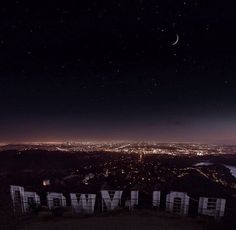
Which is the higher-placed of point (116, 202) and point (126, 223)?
point (116, 202)

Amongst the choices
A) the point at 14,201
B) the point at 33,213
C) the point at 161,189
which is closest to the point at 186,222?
the point at 161,189

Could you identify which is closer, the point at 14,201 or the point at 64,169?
the point at 14,201

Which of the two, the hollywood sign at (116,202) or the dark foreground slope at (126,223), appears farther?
the hollywood sign at (116,202)

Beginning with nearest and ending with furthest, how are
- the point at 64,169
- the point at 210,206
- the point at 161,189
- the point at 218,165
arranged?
the point at 210,206, the point at 161,189, the point at 64,169, the point at 218,165

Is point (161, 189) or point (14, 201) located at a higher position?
point (161, 189)

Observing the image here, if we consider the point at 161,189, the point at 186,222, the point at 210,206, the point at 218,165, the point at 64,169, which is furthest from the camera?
the point at 218,165

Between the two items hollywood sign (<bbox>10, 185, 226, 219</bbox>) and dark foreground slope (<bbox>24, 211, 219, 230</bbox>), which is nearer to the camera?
dark foreground slope (<bbox>24, 211, 219, 230</bbox>)

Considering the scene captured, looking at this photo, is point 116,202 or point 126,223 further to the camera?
point 116,202

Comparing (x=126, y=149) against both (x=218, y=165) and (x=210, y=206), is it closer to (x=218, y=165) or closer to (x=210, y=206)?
(x=218, y=165)
